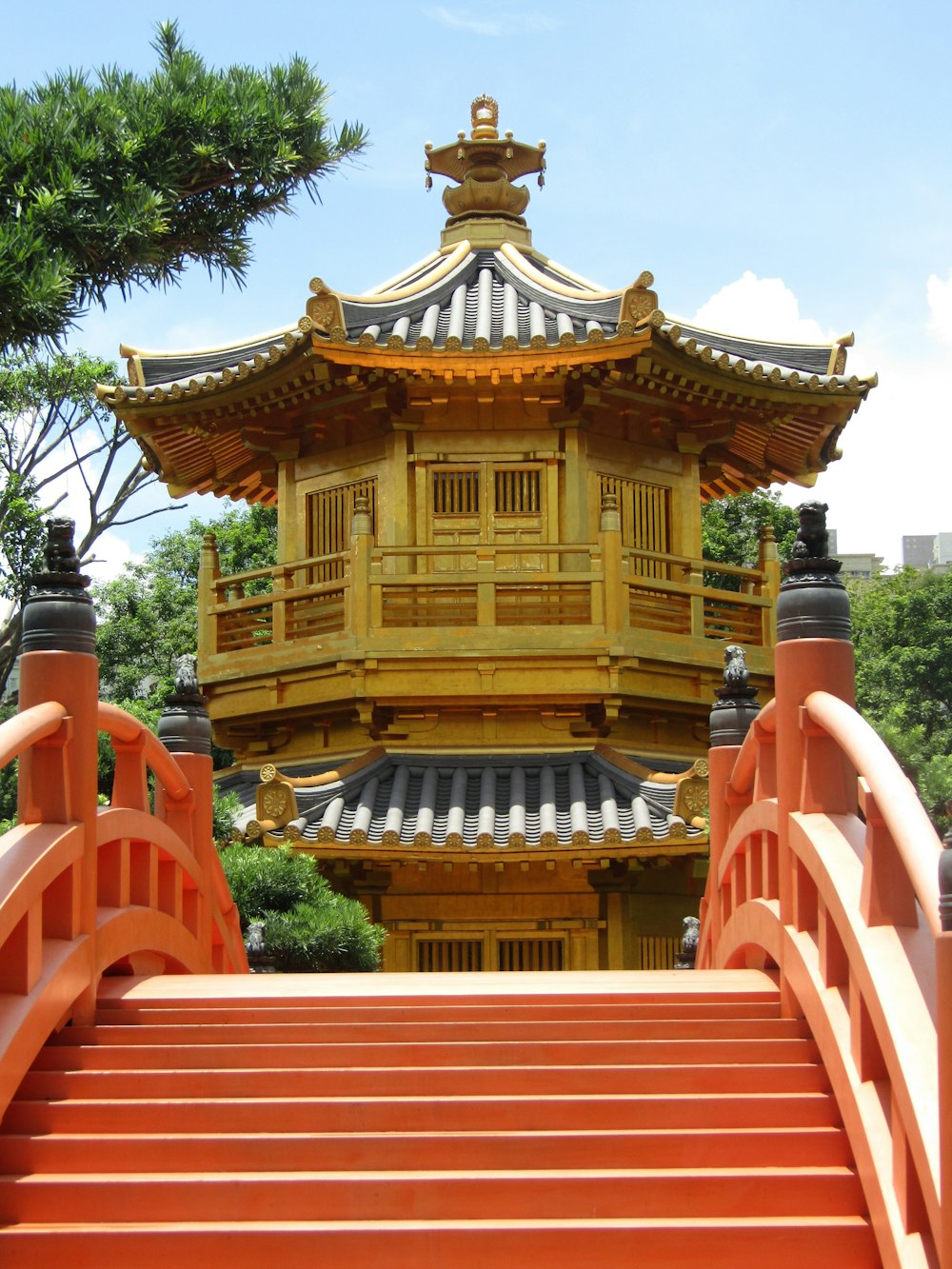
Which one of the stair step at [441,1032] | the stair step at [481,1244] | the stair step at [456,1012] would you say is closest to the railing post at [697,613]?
the stair step at [456,1012]

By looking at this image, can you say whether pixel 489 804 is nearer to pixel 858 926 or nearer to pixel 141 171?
pixel 141 171

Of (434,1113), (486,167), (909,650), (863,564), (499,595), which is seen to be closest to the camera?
(434,1113)

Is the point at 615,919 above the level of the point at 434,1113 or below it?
above

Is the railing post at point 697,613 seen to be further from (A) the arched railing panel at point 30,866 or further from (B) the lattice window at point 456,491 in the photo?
(A) the arched railing panel at point 30,866

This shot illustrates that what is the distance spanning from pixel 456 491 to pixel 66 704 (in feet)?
29.3

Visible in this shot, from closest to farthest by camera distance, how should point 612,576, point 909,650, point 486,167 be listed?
point 612,576
point 486,167
point 909,650

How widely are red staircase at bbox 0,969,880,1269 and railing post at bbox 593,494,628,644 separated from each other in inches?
297

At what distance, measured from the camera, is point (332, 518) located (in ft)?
49.1

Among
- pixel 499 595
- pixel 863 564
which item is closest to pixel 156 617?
pixel 499 595

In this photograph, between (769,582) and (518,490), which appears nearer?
(518,490)

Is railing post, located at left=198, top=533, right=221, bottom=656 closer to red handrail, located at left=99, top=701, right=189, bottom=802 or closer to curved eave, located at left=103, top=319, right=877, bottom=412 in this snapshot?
curved eave, located at left=103, top=319, right=877, bottom=412

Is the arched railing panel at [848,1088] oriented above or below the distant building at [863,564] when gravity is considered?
below

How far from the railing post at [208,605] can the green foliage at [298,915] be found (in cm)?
386

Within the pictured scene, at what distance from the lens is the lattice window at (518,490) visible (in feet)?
47.4
